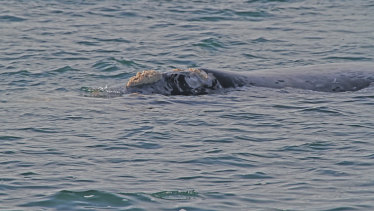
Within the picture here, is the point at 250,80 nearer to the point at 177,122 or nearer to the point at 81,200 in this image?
the point at 177,122

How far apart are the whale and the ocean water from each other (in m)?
0.26

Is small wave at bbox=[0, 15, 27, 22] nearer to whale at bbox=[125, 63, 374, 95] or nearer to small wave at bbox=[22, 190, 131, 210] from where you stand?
whale at bbox=[125, 63, 374, 95]

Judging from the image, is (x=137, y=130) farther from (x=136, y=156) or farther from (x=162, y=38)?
(x=162, y=38)

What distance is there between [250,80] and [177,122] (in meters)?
2.63

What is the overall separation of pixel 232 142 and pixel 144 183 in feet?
7.06

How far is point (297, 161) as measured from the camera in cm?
1033

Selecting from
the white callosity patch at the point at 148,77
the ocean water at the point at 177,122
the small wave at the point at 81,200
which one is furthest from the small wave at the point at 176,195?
the white callosity patch at the point at 148,77

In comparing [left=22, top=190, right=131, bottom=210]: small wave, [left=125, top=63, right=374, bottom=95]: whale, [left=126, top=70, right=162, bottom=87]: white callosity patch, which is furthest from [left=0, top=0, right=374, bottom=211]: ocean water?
[left=126, top=70, right=162, bottom=87]: white callosity patch

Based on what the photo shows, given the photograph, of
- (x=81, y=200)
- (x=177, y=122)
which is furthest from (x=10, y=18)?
(x=81, y=200)

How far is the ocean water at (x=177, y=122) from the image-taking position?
912cm

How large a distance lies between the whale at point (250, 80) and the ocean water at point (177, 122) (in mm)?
258

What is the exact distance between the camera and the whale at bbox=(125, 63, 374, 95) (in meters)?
14.2

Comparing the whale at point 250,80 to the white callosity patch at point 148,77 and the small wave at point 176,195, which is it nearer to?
the white callosity patch at point 148,77

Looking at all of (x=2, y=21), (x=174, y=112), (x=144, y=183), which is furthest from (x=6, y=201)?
(x=2, y=21)
